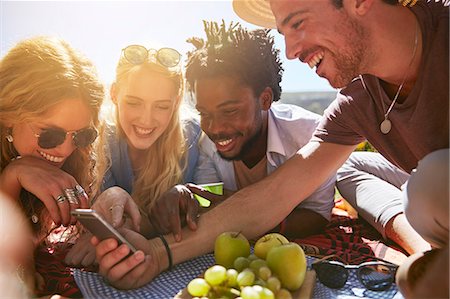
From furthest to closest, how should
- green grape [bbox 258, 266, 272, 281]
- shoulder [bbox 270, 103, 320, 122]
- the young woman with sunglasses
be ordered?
shoulder [bbox 270, 103, 320, 122] → the young woman with sunglasses → green grape [bbox 258, 266, 272, 281]

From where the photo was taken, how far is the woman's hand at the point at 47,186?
7.09 feet

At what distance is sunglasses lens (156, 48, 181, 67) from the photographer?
3.24 m

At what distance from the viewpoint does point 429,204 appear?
61.1 inches

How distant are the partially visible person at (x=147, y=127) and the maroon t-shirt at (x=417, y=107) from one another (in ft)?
3.97

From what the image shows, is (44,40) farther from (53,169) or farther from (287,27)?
(287,27)

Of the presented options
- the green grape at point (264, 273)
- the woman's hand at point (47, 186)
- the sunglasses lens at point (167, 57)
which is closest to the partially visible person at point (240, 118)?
the sunglasses lens at point (167, 57)

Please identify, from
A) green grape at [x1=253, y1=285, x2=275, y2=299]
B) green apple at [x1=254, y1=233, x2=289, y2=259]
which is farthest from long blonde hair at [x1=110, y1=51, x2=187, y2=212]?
green grape at [x1=253, y1=285, x2=275, y2=299]

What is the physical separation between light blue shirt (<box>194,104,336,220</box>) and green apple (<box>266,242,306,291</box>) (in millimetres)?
1308

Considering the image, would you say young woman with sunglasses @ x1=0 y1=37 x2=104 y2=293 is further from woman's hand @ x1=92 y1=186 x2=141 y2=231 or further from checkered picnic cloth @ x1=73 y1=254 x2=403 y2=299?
checkered picnic cloth @ x1=73 y1=254 x2=403 y2=299

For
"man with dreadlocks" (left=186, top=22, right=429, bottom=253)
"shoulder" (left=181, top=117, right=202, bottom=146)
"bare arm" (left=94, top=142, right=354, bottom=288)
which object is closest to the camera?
"bare arm" (left=94, top=142, right=354, bottom=288)

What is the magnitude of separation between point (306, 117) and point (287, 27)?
3.73ft

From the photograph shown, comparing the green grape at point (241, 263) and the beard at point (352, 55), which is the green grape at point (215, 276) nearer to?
the green grape at point (241, 263)

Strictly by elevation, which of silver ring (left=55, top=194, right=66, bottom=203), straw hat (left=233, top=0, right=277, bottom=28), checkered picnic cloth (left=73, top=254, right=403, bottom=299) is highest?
straw hat (left=233, top=0, right=277, bottom=28)

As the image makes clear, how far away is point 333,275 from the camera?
203cm
